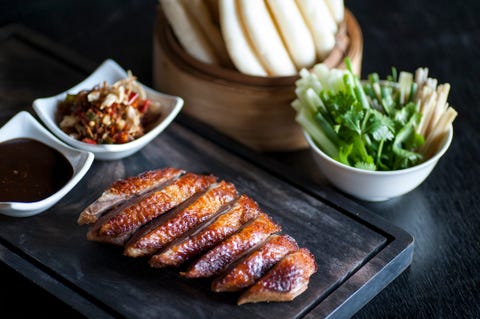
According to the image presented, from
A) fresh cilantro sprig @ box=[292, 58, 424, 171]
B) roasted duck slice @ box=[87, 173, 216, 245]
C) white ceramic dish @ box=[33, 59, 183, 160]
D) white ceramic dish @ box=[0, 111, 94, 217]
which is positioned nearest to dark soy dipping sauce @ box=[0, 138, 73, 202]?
white ceramic dish @ box=[0, 111, 94, 217]

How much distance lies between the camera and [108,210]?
342 cm

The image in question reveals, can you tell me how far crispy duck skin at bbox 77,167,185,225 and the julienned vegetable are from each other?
705 mm

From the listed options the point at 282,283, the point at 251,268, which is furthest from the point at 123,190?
the point at 282,283

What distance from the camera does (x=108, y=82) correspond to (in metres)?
4.11

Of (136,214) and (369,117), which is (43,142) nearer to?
(136,214)

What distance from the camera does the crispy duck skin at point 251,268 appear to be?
120 inches

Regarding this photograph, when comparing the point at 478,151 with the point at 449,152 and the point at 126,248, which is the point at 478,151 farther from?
the point at 126,248

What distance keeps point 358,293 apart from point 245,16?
1377 millimetres

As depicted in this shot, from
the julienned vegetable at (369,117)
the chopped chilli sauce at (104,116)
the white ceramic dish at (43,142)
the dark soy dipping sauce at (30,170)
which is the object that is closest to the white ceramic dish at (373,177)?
the julienned vegetable at (369,117)

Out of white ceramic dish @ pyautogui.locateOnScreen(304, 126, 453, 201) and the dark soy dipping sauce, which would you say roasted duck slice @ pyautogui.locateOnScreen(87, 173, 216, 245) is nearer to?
the dark soy dipping sauce

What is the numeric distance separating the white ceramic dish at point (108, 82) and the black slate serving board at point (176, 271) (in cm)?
13

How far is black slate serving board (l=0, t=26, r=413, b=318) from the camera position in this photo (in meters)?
3.11

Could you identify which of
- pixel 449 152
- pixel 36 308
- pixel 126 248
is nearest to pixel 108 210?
pixel 126 248

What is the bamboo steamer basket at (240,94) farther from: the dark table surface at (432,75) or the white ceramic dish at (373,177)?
the white ceramic dish at (373,177)
